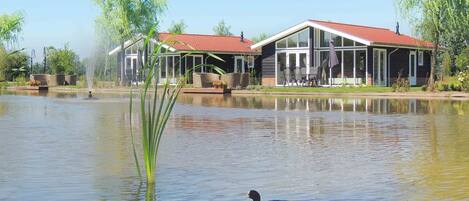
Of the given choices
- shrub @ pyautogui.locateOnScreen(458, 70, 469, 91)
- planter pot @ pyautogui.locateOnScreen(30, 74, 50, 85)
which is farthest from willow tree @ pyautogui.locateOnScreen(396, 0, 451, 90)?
planter pot @ pyautogui.locateOnScreen(30, 74, 50, 85)

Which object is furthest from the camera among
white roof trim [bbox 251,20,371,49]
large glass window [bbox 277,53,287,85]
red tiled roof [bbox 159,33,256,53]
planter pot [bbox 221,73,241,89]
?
red tiled roof [bbox 159,33,256,53]

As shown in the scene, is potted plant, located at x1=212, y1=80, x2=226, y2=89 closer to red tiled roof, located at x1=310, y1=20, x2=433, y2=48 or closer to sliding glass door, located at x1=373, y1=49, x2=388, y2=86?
red tiled roof, located at x1=310, y1=20, x2=433, y2=48

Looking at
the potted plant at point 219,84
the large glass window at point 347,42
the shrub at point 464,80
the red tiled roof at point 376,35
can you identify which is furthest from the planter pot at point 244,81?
the shrub at point 464,80

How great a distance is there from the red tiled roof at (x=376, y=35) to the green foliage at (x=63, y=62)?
77.4 ft

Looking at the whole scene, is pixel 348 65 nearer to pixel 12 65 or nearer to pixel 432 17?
pixel 432 17

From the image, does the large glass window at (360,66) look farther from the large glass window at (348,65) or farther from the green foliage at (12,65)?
the green foliage at (12,65)

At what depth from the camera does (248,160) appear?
1066cm

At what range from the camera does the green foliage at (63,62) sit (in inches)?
2389

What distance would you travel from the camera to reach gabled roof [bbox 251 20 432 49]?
144 ft

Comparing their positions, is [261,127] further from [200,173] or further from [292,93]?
[292,93]

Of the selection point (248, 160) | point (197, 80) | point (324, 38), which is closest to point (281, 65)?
point (324, 38)

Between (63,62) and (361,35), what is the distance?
26460 mm

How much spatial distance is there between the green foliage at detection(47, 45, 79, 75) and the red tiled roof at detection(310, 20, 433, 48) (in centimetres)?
2359

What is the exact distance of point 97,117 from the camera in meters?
20.1
